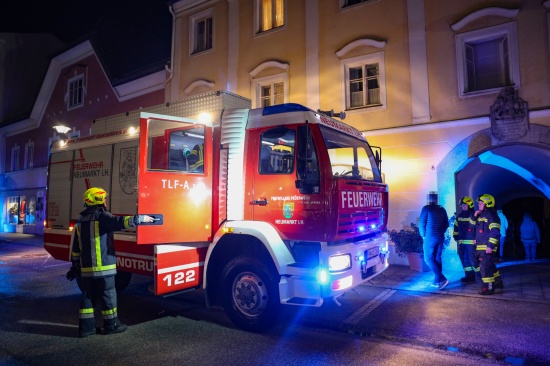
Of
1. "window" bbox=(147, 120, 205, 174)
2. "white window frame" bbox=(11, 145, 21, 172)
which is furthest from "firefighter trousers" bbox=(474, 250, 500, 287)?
"white window frame" bbox=(11, 145, 21, 172)

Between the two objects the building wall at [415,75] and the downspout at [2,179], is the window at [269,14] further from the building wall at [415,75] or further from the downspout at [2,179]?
the downspout at [2,179]

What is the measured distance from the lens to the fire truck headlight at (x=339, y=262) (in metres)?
4.52

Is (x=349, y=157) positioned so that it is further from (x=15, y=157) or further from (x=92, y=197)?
(x=15, y=157)

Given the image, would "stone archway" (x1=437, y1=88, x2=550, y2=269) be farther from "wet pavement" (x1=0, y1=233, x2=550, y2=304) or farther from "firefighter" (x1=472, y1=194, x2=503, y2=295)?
"firefighter" (x1=472, y1=194, x2=503, y2=295)

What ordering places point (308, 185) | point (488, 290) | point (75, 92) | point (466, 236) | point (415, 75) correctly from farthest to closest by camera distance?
point (75, 92)
point (415, 75)
point (466, 236)
point (488, 290)
point (308, 185)

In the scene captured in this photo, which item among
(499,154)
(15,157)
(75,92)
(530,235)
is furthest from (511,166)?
(15,157)

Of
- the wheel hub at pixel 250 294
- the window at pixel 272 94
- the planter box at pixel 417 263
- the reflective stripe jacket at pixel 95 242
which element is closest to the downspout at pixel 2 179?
the window at pixel 272 94

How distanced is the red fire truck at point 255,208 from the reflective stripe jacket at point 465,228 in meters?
2.42

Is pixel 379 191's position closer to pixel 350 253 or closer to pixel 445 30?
pixel 350 253

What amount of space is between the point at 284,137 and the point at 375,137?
5731mm

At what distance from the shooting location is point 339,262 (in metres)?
4.63

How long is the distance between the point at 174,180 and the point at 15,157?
24.4 meters

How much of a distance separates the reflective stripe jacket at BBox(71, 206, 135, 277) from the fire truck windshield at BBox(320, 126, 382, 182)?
278 cm

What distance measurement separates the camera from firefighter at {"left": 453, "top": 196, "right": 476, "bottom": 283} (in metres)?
7.34
